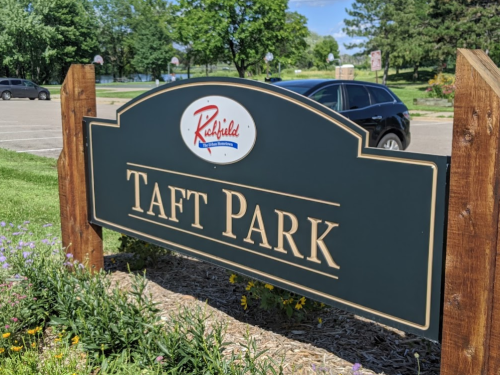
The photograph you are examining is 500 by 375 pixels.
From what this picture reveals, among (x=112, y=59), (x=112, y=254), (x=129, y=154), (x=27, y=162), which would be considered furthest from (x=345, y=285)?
(x=112, y=59)

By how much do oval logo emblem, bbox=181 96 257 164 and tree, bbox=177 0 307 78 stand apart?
36472 millimetres

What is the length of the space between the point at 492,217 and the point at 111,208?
107 inches

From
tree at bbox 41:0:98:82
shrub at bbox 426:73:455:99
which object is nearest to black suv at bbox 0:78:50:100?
shrub at bbox 426:73:455:99

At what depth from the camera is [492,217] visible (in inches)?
81.4

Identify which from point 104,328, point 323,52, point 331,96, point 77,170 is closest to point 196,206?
point 104,328

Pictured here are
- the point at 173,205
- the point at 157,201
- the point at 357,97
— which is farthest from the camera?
the point at 357,97

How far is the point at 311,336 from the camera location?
3240 mm

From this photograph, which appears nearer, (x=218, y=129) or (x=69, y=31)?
(x=218, y=129)

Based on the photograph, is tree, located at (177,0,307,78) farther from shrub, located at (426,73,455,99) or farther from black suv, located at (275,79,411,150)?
black suv, located at (275,79,411,150)

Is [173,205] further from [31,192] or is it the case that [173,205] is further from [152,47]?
[152,47]

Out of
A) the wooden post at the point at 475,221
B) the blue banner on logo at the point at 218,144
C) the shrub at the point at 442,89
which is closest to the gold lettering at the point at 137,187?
the blue banner on logo at the point at 218,144

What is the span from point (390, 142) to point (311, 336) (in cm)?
788

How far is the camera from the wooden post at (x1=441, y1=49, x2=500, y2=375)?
2062 millimetres

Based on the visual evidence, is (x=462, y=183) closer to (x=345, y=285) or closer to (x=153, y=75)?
(x=345, y=285)
